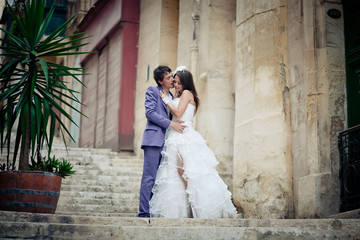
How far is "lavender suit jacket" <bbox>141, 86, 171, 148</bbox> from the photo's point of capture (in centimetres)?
672

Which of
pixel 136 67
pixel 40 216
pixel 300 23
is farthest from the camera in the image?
pixel 136 67

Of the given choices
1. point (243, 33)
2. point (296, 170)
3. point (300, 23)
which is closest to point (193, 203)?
point (296, 170)

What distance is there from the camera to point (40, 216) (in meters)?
5.18

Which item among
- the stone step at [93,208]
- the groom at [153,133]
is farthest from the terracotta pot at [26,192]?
the stone step at [93,208]

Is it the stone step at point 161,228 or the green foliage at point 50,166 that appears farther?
the green foliage at point 50,166

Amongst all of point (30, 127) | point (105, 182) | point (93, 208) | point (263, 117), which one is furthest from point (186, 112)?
point (105, 182)

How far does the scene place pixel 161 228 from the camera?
493 cm

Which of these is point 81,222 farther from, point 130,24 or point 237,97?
point 130,24

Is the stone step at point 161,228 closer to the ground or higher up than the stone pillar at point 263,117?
closer to the ground

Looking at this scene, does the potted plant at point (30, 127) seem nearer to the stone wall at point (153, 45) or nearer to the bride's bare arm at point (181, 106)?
the bride's bare arm at point (181, 106)

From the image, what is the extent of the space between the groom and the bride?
2.9 inches

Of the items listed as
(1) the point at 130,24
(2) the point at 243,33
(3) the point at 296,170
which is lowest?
(3) the point at 296,170

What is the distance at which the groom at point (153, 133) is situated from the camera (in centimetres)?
658

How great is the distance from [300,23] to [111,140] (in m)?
7.83
